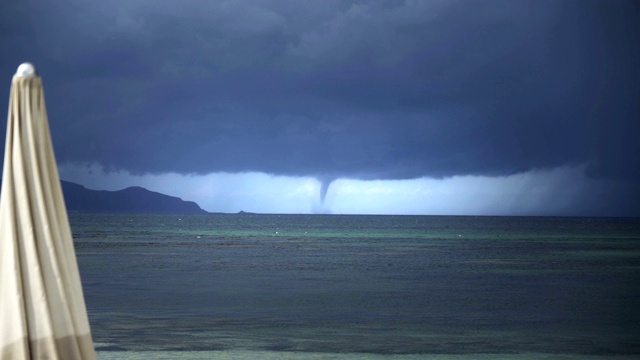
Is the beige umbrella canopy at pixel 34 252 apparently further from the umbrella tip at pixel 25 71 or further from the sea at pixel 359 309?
the sea at pixel 359 309

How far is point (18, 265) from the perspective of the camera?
3238 millimetres

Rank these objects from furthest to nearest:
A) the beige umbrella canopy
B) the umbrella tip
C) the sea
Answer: the sea, the umbrella tip, the beige umbrella canopy

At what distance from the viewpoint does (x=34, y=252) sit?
3240 mm

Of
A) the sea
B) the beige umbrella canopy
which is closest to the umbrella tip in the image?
the beige umbrella canopy

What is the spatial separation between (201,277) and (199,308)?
7.51 m

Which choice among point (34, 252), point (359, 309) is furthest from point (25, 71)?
point (359, 309)

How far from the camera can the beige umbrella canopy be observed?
3.20 m

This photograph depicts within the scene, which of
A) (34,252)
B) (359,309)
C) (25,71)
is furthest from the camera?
(359,309)

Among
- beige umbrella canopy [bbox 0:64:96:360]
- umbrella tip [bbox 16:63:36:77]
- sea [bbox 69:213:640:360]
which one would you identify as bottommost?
sea [bbox 69:213:640:360]

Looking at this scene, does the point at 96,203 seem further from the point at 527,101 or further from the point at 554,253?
the point at 554,253

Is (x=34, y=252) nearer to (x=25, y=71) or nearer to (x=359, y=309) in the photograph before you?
(x=25, y=71)

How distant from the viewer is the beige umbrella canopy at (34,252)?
10.5 ft

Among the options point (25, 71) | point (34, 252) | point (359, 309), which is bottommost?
point (359, 309)

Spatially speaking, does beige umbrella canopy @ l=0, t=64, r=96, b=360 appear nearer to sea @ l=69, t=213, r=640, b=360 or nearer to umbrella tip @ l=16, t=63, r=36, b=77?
umbrella tip @ l=16, t=63, r=36, b=77
